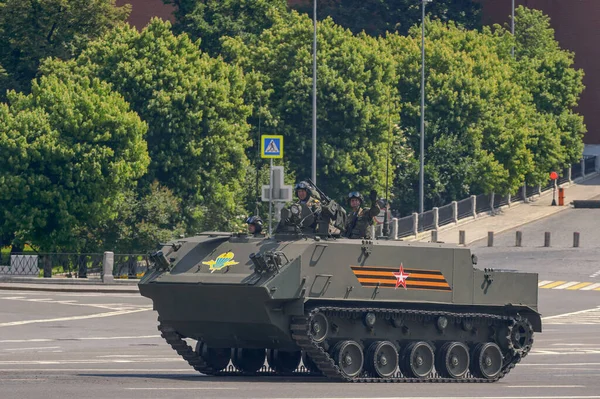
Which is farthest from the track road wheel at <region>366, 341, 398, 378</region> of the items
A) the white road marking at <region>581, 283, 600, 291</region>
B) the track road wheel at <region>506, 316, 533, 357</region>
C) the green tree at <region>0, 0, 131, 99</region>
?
the green tree at <region>0, 0, 131, 99</region>

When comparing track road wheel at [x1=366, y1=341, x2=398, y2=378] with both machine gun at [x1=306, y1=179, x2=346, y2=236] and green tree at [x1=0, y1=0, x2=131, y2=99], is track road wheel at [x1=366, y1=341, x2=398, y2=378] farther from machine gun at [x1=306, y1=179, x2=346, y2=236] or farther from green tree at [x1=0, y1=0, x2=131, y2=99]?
green tree at [x1=0, y1=0, x2=131, y2=99]

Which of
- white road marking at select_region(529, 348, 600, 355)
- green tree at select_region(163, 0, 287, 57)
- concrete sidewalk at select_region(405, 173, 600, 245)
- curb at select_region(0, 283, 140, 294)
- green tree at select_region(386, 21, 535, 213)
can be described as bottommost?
white road marking at select_region(529, 348, 600, 355)

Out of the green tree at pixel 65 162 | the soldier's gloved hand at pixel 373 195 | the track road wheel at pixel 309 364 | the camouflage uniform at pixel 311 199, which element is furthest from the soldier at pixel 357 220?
→ the green tree at pixel 65 162

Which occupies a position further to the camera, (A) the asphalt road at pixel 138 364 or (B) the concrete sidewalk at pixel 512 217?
(B) the concrete sidewalk at pixel 512 217

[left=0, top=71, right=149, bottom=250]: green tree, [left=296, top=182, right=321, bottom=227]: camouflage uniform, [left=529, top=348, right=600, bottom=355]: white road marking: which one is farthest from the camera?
[left=0, top=71, right=149, bottom=250]: green tree

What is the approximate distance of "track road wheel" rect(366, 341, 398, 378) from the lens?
81.9 feet

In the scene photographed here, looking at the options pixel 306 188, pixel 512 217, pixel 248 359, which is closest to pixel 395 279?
pixel 306 188

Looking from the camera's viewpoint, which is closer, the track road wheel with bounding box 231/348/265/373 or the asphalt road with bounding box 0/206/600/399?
the asphalt road with bounding box 0/206/600/399

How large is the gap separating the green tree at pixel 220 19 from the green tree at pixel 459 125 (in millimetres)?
8248

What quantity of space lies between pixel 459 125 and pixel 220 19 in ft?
48.0

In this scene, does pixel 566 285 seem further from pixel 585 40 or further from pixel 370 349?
pixel 585 40

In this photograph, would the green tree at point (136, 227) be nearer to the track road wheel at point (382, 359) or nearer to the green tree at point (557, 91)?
the green tree at point (557, 91)

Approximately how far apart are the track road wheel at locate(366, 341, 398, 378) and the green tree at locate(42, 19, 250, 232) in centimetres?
4024

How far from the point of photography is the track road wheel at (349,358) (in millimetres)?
24547
